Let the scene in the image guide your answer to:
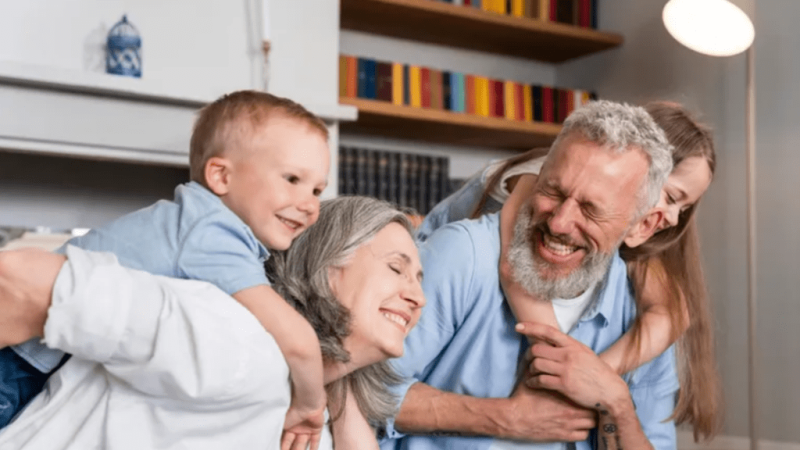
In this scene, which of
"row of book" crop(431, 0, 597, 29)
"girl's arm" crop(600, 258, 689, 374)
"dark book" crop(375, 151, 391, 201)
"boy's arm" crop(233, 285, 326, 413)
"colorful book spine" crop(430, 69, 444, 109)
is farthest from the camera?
"row of book" crop(431, 0, 597, 29)

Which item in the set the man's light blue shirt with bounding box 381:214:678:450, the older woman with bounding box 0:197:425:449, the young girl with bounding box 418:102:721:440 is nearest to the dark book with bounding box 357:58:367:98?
the young girl with bounding box 418:102:721:440

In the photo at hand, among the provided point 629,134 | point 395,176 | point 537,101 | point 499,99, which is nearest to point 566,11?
point 537,101

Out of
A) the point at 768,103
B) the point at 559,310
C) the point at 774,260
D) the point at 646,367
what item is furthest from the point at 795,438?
the point at 559,310

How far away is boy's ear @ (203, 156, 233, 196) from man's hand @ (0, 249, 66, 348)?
36 centimetres

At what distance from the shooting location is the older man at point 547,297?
5.45 ft

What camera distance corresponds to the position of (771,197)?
3.53 metres

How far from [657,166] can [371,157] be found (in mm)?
2118

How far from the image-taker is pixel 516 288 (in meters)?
1.73

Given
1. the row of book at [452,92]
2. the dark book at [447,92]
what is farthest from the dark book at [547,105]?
the dark book at [447,92]

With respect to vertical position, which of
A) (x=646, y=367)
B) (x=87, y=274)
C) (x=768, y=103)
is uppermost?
(x=768, y=103)

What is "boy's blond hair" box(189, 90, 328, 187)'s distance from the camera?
1.31 m

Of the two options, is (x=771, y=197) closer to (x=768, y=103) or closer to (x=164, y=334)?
(x=768, y=103)

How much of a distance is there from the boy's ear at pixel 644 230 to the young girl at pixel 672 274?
0.01 meters

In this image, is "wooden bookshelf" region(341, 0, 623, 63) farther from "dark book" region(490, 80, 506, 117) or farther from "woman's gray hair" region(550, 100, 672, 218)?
"woman's gray hair" region(550, 100, 672, 218)
